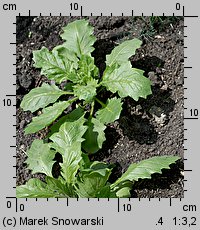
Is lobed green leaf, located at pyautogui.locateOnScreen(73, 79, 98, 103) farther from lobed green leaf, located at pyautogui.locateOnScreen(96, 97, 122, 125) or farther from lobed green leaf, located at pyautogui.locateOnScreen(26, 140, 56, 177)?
lobed green leaf, located at pyautogui.locateOnScreen(26, 140, 56, 177)

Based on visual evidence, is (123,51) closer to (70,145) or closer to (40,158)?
(70,145)

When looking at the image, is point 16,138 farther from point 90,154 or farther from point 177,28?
point 177,28

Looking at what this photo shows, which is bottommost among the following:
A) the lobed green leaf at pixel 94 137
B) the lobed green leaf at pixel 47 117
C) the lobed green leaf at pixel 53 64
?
the lobed green leaf at pixel 94 137

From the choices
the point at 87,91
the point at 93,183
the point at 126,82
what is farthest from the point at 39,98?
the point at 93,183

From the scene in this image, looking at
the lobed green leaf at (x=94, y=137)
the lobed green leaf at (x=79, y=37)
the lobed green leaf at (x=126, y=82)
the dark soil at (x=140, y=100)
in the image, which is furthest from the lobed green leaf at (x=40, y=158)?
the lobed green leaf at (x=79, y=37)

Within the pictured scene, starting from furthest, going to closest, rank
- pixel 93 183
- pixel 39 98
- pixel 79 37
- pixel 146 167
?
pixel 79 37
pixel 39 98
pixel 146 167
pixel 93 183

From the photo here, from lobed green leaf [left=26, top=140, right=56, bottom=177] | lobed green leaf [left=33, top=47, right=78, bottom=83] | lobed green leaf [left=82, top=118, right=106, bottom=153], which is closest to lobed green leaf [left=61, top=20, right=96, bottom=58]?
lobed green leaf [left=33, top=47, right=78, bottom=83]

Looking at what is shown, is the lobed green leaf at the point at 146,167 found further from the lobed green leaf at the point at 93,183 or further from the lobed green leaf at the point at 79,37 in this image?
the lobed green leaf at the point at 79,37

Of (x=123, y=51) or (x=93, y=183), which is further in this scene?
(x=123, y=51)
